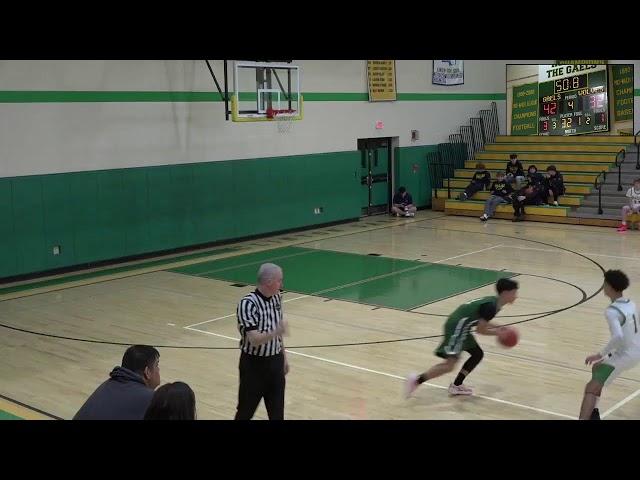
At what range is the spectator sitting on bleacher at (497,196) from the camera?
2142cm

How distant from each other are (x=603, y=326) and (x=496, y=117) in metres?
16.1

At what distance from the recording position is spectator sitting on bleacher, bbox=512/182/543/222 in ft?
69.1

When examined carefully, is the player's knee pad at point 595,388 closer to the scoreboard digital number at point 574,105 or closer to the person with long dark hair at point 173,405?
the person with long dark hair at point 173,405

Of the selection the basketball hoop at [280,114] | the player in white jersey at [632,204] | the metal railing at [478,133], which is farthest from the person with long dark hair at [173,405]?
the metal railing at [478,133]

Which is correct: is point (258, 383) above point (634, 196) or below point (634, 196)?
below

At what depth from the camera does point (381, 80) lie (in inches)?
851

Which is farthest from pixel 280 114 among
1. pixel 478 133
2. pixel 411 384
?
pixel 478 133

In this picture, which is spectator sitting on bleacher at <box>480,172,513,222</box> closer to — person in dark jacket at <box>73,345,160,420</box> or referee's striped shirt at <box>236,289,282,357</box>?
referee's striped shirt at <box>236,289,282,357</box>

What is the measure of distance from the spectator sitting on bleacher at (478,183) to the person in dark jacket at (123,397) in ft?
61.4

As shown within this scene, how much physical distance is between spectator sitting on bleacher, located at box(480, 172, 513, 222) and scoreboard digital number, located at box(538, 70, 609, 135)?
201 inches

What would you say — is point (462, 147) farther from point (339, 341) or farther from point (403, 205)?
point (339, 341)

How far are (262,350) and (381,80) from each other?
54.5 feet

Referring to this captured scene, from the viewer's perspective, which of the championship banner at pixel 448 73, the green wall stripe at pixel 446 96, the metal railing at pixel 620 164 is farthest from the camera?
the championship banner at pixel 448 73
